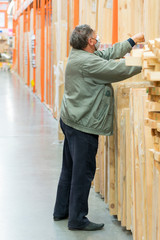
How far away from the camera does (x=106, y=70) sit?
12.0ft

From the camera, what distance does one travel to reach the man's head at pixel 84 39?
383 cm

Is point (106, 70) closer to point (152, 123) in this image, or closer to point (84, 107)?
point (84, 107)

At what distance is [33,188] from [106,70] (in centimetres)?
234

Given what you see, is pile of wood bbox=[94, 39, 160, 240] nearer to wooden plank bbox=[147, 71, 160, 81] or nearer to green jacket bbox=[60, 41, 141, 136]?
wooden plank bbox=[147, 71, 160, 81]

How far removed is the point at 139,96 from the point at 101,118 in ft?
1.61

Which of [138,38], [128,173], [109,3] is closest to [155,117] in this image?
[128,173]

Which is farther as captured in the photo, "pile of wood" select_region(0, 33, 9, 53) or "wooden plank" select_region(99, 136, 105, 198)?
"pile of wood" select_region(0, 33, 9, 53)

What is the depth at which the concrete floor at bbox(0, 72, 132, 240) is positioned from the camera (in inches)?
162

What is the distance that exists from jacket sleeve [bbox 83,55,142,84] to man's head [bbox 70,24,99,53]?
0.19 meters

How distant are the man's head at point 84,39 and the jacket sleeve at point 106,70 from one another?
0.19 m

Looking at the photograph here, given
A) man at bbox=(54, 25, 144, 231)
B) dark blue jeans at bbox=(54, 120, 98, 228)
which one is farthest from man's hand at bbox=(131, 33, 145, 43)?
dark blue jeans at bbox=(54, 120, 98, 228)

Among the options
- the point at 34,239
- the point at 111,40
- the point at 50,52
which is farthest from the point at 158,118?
the point at 50,52

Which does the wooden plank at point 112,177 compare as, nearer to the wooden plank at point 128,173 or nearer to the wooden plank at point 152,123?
the wooden plank at point 128,173

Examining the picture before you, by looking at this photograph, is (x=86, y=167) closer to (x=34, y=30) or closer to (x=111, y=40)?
(x=111, y=40)
